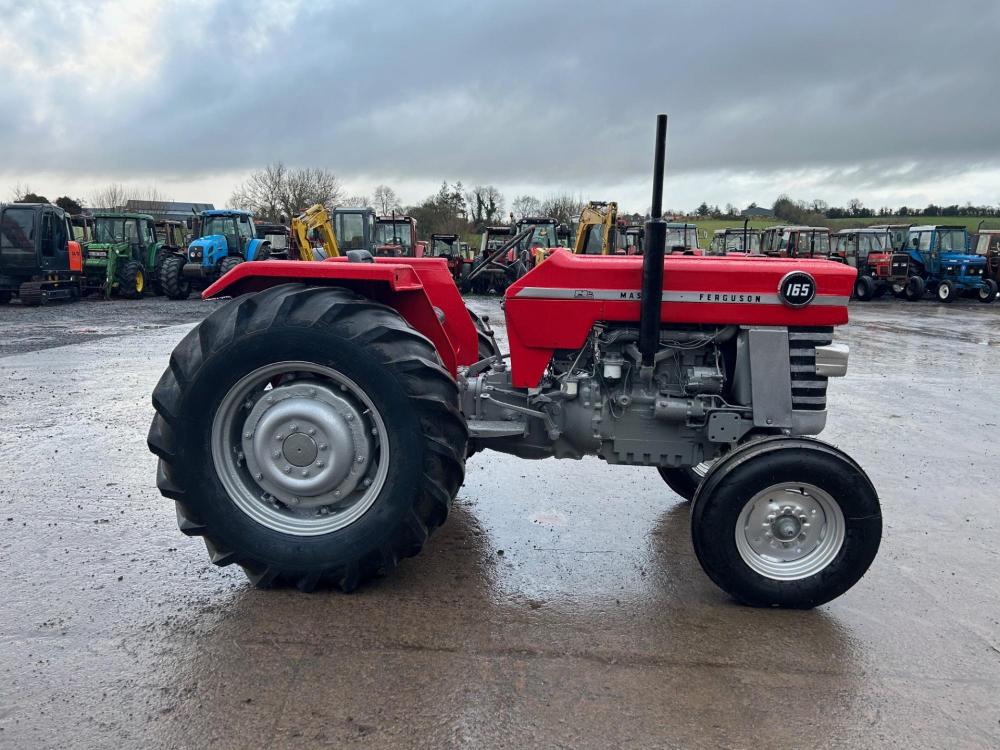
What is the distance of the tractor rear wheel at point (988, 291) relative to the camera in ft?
77.7

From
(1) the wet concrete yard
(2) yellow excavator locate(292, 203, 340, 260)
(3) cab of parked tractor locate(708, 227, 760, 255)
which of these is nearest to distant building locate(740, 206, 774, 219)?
(3) cab of parked tractor locate(708, 227, 760, 255)

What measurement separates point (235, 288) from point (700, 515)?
2.35 metres

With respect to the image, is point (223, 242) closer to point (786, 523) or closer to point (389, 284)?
point (389, 284)

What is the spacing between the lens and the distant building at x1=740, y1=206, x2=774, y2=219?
5771 centimetres

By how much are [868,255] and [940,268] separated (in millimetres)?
2232

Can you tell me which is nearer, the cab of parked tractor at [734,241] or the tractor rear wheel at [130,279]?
the tractor rear wheel at [130,279]

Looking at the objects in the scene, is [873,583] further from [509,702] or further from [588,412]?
[509,702]

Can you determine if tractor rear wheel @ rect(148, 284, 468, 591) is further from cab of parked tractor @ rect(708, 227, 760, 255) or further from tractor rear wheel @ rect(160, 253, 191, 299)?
cab of parked tractor @ rect(708, 227, 760, 255)

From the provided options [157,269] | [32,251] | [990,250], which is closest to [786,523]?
[32,251]

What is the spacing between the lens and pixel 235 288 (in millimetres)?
3473

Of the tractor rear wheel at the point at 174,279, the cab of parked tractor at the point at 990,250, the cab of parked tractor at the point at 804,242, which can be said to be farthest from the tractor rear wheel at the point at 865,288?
the tractor rear wheel at the point at 174,279

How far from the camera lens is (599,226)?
51.6 feet

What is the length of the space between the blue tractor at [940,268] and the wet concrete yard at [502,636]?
73.4ft

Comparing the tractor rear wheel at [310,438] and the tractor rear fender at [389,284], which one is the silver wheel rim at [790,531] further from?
the tractor rear fender at [389,284]
